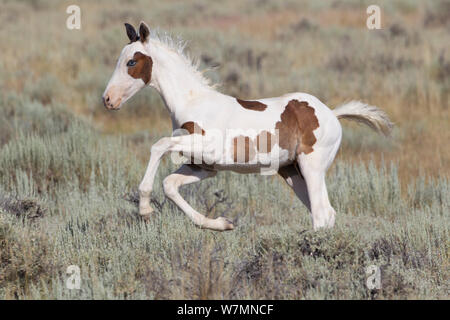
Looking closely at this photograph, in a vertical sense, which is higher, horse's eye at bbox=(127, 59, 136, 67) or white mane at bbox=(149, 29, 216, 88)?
white mane at bbox=(149, 29, 216, 88)

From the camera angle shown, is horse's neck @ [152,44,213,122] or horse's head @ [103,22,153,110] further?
horse's neck @ [152,44,213,122]

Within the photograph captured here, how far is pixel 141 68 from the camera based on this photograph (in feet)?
17.9

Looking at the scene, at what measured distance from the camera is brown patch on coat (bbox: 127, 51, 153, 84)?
17.8ft

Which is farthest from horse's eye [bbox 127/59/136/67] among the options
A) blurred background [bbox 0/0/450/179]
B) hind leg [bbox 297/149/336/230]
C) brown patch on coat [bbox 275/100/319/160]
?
blurred background [bbox 0/0/450/179]

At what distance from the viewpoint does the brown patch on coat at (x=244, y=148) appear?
17.7 ft

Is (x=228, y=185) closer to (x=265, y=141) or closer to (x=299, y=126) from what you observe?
(x=299, y=126)

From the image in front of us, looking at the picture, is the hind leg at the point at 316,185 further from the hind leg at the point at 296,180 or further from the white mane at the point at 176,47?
the white mane at the point at 176,47

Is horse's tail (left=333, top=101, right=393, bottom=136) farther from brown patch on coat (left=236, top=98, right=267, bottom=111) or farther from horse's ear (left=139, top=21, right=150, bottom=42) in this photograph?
horse's ear (left=139, top=21, right=150, bottom=42)

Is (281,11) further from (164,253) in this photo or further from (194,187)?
(164,253)

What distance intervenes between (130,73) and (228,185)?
2.87 meters

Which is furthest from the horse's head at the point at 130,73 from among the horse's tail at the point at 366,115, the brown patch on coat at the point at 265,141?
the horse's tail at the point at 366,115
